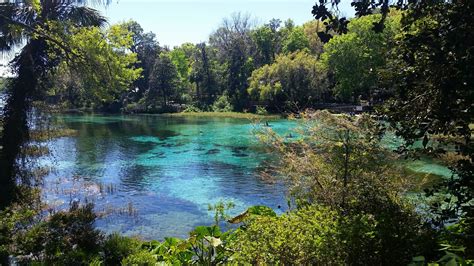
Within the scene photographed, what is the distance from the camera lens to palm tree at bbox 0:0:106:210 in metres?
12.5

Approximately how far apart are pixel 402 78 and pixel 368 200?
2.77 meters

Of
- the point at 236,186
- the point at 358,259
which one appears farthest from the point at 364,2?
the point at 236,186

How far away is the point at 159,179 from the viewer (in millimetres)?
19875

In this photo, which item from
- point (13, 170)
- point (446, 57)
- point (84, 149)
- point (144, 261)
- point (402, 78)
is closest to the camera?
point (446, 57)

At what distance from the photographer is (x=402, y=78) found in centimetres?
498

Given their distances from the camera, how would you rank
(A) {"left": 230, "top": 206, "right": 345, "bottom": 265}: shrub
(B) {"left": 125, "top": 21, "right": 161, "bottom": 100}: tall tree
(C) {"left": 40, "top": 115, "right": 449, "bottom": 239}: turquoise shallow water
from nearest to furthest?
1. (A) {"left": 230, "top": 206, "right": 345, "bottom": 265}: shrub
2. (C) {"left": 40, "top": 115, "right": 449, "bottom": 239}: turquoise shallow water
3. (B) {"left": 125, "top": 21, "right": 161, "bottom": 100}: tall tree

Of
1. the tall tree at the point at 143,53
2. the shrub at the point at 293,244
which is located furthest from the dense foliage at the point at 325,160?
the tall tree at the point at 143,53

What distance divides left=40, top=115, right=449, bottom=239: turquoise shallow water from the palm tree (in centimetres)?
132

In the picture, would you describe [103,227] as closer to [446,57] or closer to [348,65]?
[446,57]

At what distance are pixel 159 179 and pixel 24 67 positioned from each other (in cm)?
890

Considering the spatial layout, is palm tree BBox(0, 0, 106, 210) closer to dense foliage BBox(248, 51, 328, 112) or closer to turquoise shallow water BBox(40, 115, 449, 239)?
turquoise shallow water BBox(40, 115, 449, 239)

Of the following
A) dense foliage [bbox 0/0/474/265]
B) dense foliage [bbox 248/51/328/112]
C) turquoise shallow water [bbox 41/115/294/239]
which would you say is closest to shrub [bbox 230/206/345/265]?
dense foliage [bbox 0/0/474/265]

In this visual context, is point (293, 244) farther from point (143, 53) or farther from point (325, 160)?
point (143, 53)

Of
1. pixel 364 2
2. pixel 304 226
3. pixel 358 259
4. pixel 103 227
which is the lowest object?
pixel 103 227
